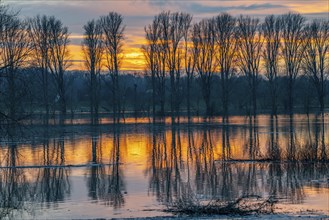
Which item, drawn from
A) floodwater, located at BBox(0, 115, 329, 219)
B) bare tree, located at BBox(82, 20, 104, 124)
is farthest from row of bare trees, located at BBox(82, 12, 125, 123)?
floodwater, located at BBox(0, 115, 329, 219)

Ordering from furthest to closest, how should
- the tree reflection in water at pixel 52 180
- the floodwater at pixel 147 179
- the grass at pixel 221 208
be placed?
the tree reflection in water at pixel 52 180 → the floodwater at pixel 147 179 → the grass at pixel 221 208

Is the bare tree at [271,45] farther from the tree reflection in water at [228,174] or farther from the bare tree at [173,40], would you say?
the tree reflection in water at [228,174]

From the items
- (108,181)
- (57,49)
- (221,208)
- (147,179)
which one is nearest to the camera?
(221,208)

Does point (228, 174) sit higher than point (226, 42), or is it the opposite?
point (226, 42)

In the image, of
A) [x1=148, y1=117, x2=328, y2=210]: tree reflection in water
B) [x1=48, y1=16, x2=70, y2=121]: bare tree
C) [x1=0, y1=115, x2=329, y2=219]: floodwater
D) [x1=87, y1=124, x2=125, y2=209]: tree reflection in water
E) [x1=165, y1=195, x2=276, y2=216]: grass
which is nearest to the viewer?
[x1=165, y1=195, x2=276, y2=216]: grass

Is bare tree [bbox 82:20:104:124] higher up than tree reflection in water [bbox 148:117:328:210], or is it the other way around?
bare tree [bbox 82:20:104:124]

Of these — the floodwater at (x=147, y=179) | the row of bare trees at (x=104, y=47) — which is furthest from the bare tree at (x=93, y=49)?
A: the floodwater at (x=147, y=179)

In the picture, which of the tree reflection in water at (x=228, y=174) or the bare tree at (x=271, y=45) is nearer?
the tree reflection in water at (x=228, y=174)

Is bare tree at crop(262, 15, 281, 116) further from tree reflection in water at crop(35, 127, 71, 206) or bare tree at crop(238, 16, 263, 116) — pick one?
tree reflection in water at crop(35, 127, 71, 206)

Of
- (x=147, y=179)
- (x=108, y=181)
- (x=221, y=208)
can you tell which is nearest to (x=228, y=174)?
(x=147, y=179)

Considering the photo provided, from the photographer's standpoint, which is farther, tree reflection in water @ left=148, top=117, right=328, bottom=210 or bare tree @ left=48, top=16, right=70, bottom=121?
bare tree @ left=48, top=16, right=70, bottom=121

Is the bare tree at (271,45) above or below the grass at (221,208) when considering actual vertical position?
above

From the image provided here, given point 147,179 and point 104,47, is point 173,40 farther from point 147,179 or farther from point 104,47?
point 147,179

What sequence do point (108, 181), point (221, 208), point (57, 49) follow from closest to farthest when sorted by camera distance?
point (221, 208) → point (108, 181) → point (57, 49)
